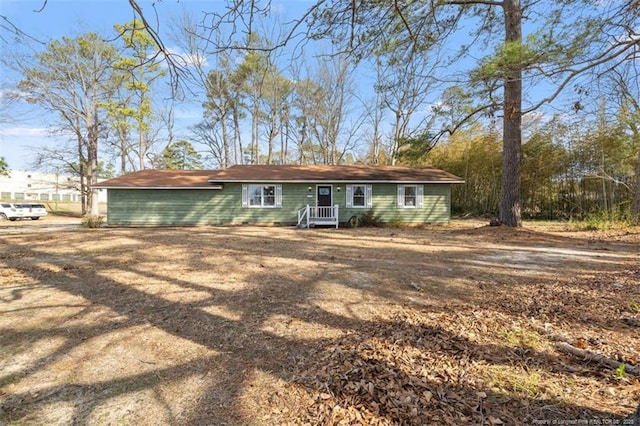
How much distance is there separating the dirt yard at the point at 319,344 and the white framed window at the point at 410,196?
882 centimetres

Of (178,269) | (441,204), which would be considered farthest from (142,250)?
(441,204)

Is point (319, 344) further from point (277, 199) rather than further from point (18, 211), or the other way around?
point (18, 211)

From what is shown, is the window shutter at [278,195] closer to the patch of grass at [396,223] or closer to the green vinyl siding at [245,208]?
the green vinyl siding at [245,208]

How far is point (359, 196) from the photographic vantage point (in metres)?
14.1

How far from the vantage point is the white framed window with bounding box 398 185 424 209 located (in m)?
14.1

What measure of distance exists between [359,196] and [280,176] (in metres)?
3.67

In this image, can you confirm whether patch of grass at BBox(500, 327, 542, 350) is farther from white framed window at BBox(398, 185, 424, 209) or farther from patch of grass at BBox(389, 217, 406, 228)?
white framed window at BBox(398, 185, 424, 209)

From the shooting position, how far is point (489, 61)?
217 inches

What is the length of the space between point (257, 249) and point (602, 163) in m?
14.2

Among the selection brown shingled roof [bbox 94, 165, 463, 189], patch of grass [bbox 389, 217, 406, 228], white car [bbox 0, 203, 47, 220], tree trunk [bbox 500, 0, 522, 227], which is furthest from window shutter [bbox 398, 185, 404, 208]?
white car [bbox 0, 203, 47, 220]

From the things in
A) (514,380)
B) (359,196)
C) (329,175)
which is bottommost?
(514,380)

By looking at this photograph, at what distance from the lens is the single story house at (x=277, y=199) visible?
13680mm

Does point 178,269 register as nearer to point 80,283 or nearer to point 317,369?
point 80,283

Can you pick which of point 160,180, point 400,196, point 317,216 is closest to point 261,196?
point 317,216
